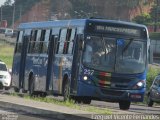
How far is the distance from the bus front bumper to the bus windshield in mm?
700

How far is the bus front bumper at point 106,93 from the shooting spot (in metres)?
24.6

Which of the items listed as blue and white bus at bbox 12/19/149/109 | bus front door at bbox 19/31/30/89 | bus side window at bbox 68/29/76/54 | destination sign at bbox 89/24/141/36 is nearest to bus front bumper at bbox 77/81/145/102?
blue and white bus at bbox 12/19/149/109

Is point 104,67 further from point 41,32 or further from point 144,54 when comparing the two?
point 41,32

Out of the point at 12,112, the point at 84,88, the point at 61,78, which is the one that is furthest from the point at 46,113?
the point at 61,78

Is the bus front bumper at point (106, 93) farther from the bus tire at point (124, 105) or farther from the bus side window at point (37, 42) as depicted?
the bus side window at point (37, 42)

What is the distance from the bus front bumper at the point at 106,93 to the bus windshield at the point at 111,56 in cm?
70

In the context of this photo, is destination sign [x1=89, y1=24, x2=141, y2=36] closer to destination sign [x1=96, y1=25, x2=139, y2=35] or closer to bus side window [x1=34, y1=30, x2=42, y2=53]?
destination sign [x1=96, y1=25, x2=139, y2=35]

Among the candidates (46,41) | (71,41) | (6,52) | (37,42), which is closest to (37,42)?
(37,42)

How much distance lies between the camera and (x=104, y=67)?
24.6m

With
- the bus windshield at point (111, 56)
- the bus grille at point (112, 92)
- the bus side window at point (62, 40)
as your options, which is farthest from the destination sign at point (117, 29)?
the bus side window at point (62, 40)

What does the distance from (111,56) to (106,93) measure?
1330mm

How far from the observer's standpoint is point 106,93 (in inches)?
974

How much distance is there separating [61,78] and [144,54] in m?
3.56

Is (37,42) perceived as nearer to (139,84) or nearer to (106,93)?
(106,93)
